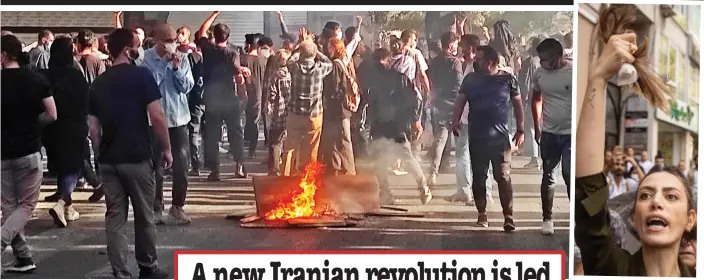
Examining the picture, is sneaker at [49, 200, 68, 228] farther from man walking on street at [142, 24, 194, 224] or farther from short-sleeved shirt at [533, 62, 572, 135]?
short-sleeved shirt at [533, 62, 572, 135]

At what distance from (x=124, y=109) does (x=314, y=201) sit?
4.28 ft

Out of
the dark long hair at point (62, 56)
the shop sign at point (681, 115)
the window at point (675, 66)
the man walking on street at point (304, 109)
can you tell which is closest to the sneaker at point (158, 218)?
the man walking on street at point (304, 109)

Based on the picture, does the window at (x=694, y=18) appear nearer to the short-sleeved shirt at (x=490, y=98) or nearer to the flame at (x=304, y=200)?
the short-sleeved shirt at (x=490, y=98)

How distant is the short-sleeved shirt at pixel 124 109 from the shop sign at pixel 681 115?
3208 mm

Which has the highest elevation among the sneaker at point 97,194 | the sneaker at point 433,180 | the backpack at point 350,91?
the backpack at point 350,91

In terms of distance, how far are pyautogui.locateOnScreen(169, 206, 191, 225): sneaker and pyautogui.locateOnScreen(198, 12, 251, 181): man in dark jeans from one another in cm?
28

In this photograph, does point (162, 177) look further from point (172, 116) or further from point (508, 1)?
point (508, 1)

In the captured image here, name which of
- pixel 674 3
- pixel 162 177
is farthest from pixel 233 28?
pixel 674 3

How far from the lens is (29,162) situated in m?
4.86

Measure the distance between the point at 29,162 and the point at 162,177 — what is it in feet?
2.74

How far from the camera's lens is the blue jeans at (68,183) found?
491 cm

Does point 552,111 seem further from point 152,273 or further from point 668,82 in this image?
point 152,273

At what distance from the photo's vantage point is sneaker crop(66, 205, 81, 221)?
4.90 meters

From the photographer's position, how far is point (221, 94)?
16.0ft
